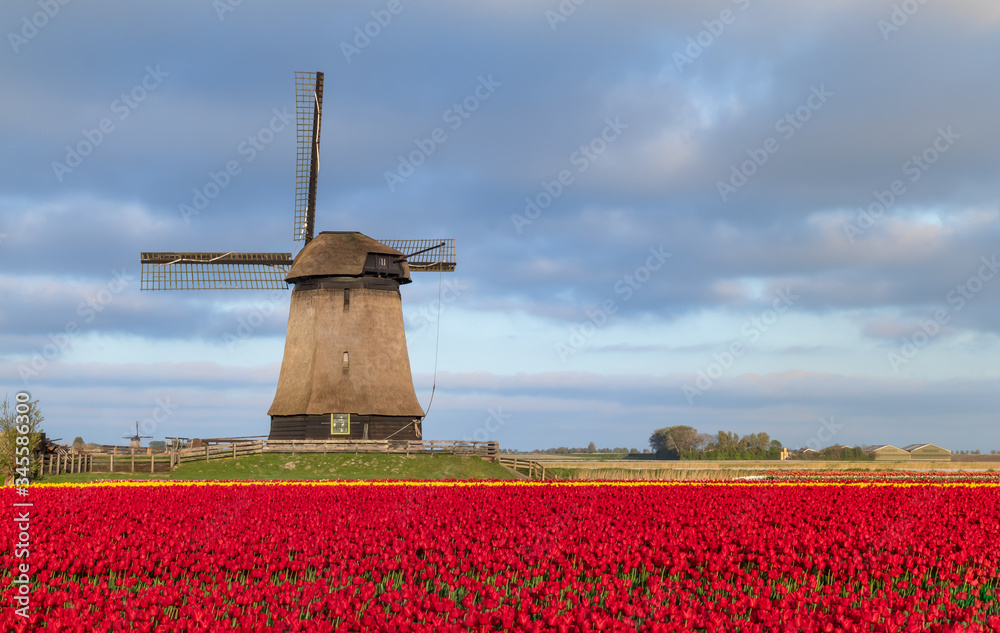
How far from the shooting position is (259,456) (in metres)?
38.3

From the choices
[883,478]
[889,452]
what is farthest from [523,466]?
[889,452]

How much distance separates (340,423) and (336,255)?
7.90 meters

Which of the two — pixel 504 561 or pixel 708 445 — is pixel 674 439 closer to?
pixel 708 445

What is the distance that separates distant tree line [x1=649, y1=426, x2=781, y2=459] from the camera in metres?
110

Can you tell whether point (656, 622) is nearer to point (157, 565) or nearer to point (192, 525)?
point (157, 565)

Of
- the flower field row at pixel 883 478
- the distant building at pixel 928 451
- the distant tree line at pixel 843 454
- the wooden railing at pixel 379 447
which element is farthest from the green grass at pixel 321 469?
the distant building at pixel 928 451

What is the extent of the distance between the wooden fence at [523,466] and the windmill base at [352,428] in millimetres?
4367

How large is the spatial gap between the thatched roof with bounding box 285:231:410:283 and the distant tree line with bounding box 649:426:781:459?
235 ft

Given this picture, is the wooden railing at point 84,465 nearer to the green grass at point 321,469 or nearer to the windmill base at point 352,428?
the green grass at point 321,469

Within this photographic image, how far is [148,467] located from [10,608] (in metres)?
30.6

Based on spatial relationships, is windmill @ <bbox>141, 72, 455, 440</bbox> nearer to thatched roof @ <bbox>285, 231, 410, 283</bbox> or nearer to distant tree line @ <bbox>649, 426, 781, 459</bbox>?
thatched roof @ <bbox>285, 231, 410, 283</bbox>

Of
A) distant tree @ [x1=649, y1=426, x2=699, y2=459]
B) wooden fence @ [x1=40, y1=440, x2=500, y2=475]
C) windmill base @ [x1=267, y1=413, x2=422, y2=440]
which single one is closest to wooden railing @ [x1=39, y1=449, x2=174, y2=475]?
wooden fence @ [x1=40, y1=440, x2=500, y2=475]

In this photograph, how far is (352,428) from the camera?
1588 inches

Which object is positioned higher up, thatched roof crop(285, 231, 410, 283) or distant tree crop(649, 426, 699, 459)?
thatched roof crop(285, 231, 410, 283)
